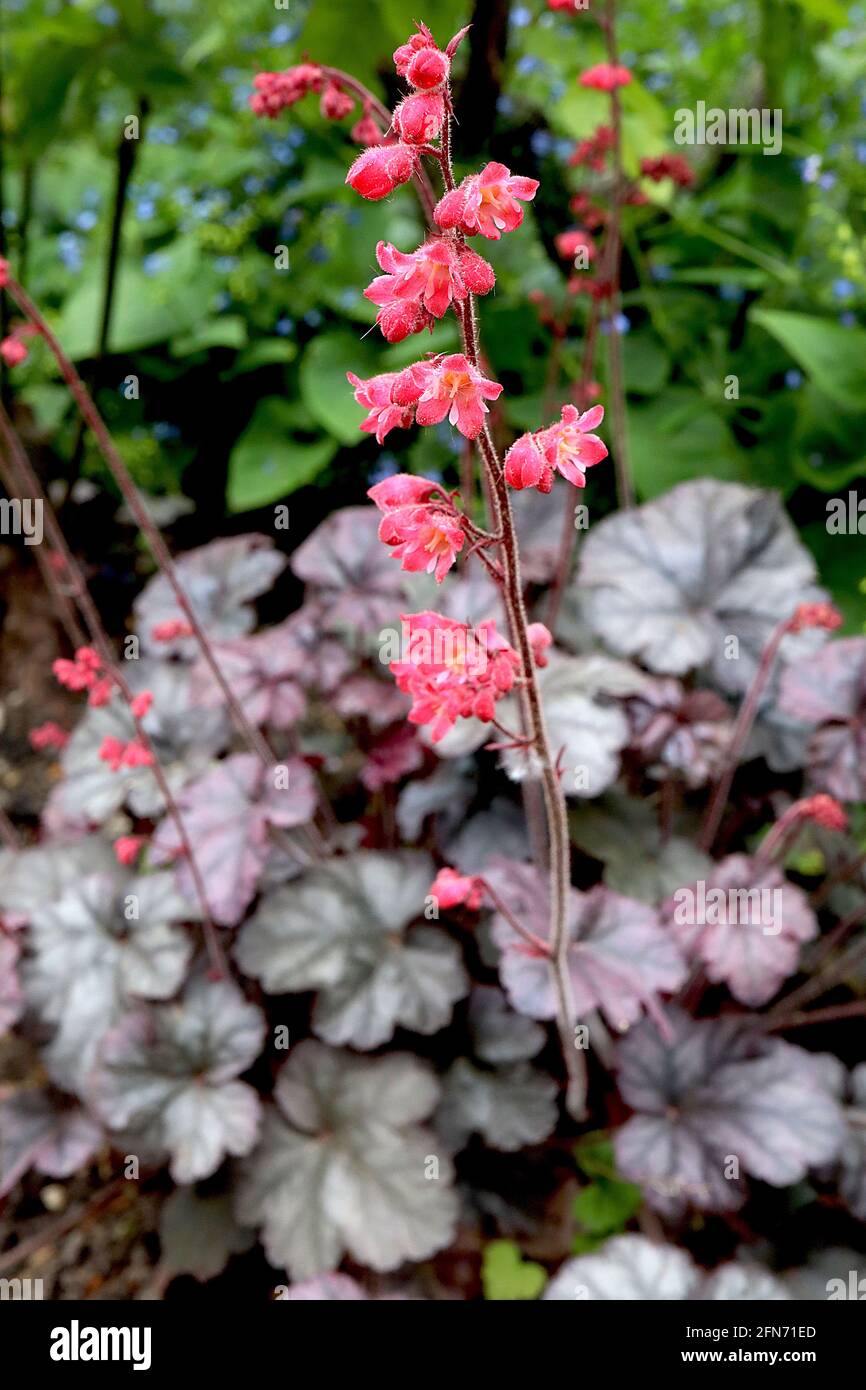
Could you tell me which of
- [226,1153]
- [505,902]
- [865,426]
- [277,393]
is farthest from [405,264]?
[277,393]

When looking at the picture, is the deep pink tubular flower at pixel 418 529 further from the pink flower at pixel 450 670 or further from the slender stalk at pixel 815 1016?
the slender stalk at pixel 815 1016

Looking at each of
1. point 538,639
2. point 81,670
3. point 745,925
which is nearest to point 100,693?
point 81,670

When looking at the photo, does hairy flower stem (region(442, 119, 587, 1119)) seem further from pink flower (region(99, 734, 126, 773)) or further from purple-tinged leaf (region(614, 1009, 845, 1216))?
pink flower (region(99, 734, 126, 773))

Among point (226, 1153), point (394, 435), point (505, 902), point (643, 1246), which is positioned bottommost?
point (643, 1246)

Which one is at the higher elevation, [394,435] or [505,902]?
[394,435]

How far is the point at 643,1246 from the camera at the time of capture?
1.53m

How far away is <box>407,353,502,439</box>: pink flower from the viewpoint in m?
0.79

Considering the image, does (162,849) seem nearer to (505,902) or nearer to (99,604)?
(505,902)

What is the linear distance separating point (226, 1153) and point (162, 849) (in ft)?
1.87

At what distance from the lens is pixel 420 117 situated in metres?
0.75

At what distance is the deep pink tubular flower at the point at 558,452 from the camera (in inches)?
32.6

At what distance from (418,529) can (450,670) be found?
156mm

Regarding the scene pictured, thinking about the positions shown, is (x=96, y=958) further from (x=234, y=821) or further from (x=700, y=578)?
(x=700, y=578)

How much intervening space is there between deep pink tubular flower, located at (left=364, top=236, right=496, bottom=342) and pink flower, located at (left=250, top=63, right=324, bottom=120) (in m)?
0.80
